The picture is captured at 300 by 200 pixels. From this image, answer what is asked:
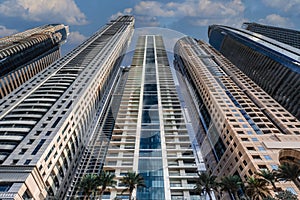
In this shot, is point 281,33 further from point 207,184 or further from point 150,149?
point 207,184

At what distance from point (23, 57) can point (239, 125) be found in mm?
105634

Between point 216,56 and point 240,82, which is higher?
point 216,56

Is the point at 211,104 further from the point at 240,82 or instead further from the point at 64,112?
the point at 64,112

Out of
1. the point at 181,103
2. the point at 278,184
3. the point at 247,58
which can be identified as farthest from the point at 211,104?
the point at 247,58

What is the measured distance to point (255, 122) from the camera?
173ft

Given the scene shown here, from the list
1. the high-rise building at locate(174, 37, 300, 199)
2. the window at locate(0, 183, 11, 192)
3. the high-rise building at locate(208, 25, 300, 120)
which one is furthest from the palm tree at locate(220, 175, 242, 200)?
the high-rise building at locate(208, 25, 300, 120)

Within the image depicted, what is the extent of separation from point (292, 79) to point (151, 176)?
58.8m

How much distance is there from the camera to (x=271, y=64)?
86.3 metres

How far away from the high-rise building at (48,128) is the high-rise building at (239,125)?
33.1 m

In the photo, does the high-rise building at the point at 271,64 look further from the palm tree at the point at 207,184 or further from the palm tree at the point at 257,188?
the palm tree at the point at 207,184

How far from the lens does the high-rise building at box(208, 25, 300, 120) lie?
7038 centimetres

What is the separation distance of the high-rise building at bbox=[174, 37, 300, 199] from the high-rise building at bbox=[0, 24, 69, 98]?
69565 millimetres

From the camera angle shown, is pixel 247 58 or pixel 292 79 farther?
pixel 247 58

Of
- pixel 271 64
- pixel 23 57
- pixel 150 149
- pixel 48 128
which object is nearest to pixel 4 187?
pixel 48 128
